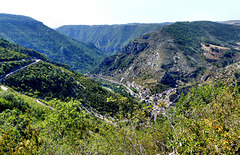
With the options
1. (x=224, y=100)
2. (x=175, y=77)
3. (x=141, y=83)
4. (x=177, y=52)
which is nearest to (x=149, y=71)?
(x=141, y=83)

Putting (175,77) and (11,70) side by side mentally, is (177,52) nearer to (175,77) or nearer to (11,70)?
(175,77)

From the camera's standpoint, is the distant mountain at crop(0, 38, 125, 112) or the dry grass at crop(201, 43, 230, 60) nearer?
the distant mountain at crop(0, 38, 125, 112)

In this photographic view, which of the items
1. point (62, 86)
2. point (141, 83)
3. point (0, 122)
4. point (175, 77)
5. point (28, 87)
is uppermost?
point (0, 122)

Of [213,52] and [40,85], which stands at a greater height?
[213,52]

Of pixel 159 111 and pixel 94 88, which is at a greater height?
pixel 159 111

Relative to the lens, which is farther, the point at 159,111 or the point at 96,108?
the point at 96,108

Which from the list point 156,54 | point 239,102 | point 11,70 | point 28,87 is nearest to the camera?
point 239,102

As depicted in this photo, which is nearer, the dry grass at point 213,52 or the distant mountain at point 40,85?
the distant mountain at point 40,85

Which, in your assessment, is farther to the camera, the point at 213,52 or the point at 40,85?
the point at 213,52

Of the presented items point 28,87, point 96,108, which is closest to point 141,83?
point 96,108

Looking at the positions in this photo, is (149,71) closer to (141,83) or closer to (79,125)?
(141,83)

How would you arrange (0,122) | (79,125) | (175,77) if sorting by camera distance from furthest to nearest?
(175,77), (79,125), (0,122)

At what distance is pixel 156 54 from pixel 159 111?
7290 inches

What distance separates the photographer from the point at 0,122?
12227 millimetres
